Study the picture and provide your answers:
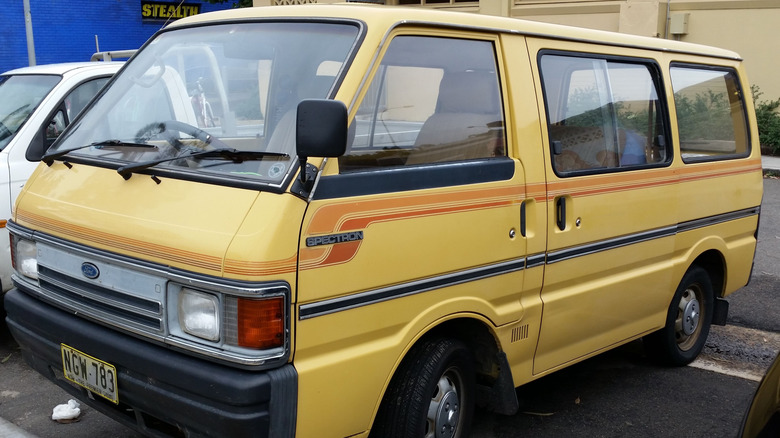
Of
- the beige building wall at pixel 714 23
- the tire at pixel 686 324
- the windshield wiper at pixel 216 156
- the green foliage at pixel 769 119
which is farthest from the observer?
the green foliage at pixel 769 119

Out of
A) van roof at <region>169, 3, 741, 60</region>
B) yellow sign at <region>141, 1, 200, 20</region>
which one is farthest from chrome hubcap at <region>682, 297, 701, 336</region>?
yellow sign at <region>141, 1, 200, 20</region>

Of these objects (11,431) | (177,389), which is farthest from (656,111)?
(11,431)

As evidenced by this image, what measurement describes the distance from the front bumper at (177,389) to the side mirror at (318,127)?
790mm

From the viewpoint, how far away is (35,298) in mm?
3625

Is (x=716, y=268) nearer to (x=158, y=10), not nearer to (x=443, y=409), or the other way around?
(x=443, y=409)

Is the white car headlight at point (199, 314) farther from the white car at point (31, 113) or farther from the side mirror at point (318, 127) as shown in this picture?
the white car at point (31, 113)

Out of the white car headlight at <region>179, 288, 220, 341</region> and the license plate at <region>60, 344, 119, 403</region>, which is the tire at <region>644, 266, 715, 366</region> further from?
the license plate at <region>60, 344, 119, 403</region>

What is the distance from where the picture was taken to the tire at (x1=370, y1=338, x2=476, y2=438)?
3.34 meters

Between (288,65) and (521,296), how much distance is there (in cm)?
159

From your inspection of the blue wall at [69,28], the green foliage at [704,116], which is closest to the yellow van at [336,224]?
the green foliage at [704,116]

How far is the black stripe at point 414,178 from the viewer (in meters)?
2.99

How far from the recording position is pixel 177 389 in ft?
9.54

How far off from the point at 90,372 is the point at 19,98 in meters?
3.64

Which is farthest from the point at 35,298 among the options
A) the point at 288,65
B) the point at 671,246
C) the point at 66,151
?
the point at 671,246
